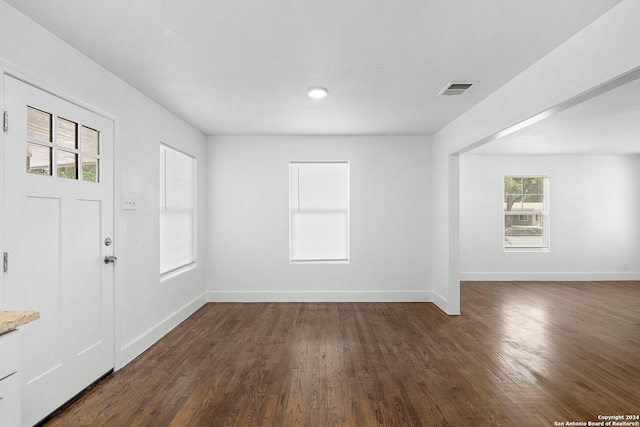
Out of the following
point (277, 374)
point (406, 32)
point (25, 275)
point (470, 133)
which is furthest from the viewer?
point (470, 133)

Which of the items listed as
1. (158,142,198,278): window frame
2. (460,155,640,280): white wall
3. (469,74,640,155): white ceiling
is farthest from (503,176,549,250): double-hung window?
(158,142,198,278): window frame

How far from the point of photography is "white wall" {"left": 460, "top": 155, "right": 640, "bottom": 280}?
23.6 feet

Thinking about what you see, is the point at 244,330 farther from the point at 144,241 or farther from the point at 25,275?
the point at 25,275

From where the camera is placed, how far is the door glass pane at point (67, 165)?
2465 millimetres

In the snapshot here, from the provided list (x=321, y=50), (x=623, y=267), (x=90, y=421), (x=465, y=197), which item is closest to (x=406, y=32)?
(x=321, y=50)

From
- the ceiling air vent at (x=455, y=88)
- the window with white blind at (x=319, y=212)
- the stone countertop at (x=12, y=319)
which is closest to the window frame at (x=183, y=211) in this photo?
the window with white blind at (x=319, y=212)

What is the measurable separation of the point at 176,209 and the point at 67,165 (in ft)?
6.57

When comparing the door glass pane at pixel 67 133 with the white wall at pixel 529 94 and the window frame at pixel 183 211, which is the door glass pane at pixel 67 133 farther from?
the white wall at pixel 529 94

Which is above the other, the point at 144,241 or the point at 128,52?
the point at 128,52

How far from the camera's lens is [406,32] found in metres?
2.32

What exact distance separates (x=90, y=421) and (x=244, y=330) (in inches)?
75.7

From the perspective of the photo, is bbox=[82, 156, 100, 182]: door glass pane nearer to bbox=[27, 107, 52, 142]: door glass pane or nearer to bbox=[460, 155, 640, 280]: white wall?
bbox=[27, 107, 52, 142]: door glass pane

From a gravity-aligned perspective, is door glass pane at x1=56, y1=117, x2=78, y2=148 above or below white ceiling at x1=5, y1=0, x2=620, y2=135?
below

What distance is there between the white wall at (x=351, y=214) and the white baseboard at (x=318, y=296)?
2 cm
